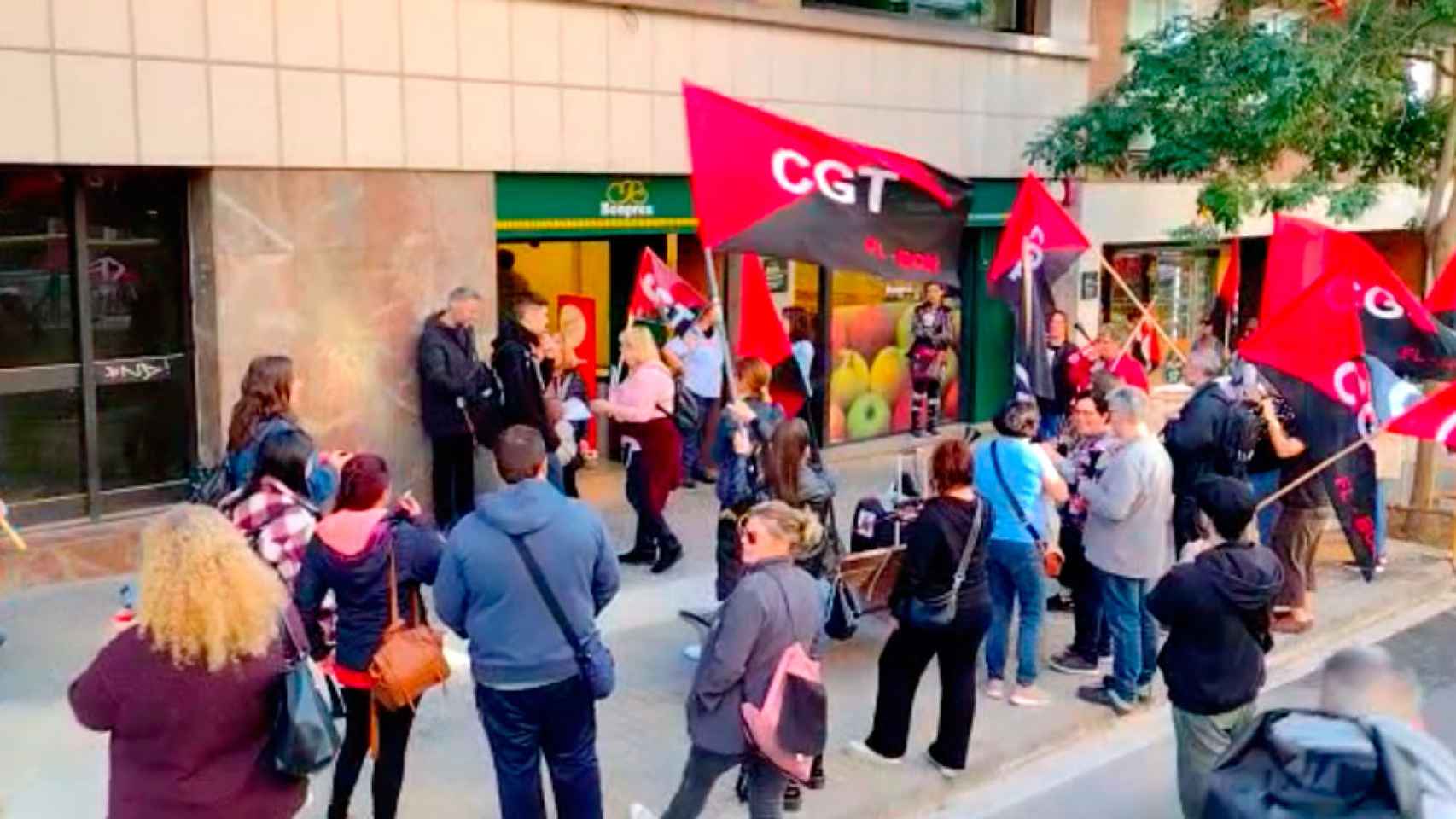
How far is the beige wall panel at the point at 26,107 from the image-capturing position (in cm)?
883

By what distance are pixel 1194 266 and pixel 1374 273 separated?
11158 millimetres

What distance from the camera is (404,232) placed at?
10.9 metres

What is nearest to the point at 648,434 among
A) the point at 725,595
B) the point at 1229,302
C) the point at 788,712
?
the point at 725,595

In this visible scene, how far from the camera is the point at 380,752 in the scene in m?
5.76

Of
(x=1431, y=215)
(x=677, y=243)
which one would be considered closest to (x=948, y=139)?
(x=677, y=243)

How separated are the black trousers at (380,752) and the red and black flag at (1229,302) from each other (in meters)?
11.4

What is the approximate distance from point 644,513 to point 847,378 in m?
5.48

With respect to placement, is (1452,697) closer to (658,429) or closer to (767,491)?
(767,491)

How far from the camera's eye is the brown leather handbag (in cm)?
551

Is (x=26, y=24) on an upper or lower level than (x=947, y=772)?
upper

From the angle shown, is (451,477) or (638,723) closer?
(638,723)

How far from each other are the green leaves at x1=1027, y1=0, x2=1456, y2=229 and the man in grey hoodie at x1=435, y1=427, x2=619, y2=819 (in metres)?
9.02

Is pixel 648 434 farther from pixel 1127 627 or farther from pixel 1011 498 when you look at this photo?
pixel 1127 627

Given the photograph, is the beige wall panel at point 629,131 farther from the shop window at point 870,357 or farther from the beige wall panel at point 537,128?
the shop window at point 870,357
